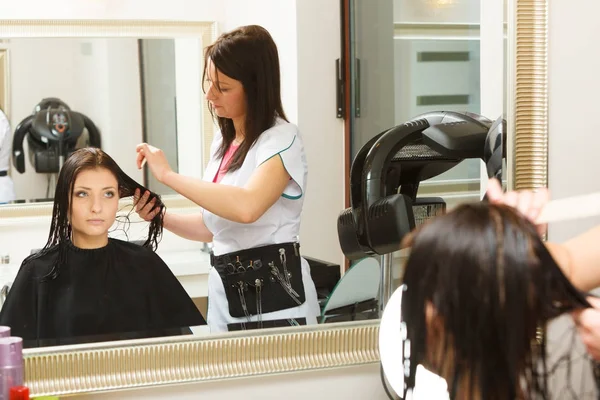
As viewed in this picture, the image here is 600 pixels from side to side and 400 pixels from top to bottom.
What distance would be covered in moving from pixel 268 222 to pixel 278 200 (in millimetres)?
41

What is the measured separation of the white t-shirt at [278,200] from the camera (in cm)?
122

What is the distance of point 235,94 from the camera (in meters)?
1.21

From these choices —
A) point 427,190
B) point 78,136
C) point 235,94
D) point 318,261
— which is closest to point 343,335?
point 318,261

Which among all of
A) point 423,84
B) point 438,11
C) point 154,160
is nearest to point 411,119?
point 423,84

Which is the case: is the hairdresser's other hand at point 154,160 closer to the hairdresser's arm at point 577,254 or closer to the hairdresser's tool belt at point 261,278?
the hairdresser's tool belt at point 261,278

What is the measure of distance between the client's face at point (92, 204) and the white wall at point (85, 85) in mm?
38

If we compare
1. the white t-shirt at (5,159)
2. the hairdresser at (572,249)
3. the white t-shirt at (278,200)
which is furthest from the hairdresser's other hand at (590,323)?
the white t-shirt at (5,159)

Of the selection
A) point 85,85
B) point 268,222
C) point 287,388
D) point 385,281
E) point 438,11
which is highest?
point 438,11

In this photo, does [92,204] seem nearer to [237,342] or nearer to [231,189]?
[231,189]

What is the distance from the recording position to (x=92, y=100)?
1134mm

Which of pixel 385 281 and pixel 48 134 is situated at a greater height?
pixel 48 134

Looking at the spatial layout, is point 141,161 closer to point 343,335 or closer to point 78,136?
point 78,136

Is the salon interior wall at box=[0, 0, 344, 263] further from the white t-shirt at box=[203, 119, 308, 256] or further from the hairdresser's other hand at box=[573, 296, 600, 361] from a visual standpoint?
the hairdresser's other hand at box=[573, 296, 600, 361]

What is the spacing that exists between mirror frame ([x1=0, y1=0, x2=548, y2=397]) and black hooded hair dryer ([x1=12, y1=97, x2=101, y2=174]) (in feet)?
0.23
